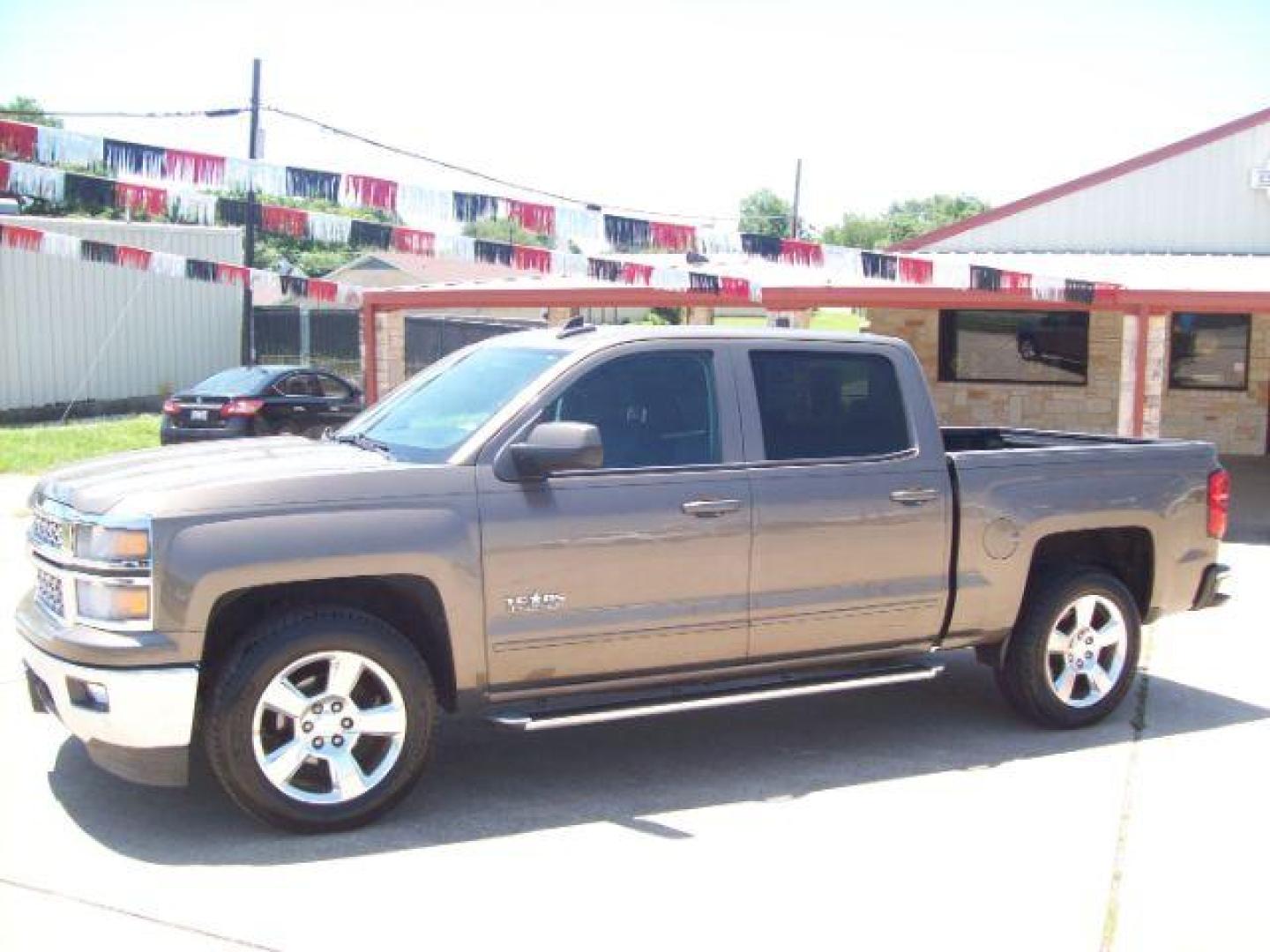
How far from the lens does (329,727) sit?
5.11 metres

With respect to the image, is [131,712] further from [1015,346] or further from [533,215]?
[1015,346]

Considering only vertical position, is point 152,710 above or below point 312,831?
above

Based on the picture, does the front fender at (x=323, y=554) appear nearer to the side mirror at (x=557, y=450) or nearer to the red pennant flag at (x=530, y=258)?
the side mirror at (x=557, y=450)

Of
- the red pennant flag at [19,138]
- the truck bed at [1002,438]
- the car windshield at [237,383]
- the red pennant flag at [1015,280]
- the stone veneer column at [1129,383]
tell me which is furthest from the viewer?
the car windshield at [237,383]

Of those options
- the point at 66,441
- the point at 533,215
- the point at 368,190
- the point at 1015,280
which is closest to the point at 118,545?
the point at 368,190

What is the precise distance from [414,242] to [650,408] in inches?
237

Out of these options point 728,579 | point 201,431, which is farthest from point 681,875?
point 201,431

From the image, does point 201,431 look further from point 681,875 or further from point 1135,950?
point 1135,950

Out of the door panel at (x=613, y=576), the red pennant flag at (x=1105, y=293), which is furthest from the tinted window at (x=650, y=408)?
the red pennant flag at (x=1105, y=293)

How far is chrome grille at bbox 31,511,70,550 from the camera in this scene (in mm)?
5074

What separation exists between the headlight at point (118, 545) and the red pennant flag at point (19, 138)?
14.3ft

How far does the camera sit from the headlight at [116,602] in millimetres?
4824

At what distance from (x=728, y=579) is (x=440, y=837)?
5.10ft

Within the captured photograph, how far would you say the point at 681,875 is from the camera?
4844 millimetres
